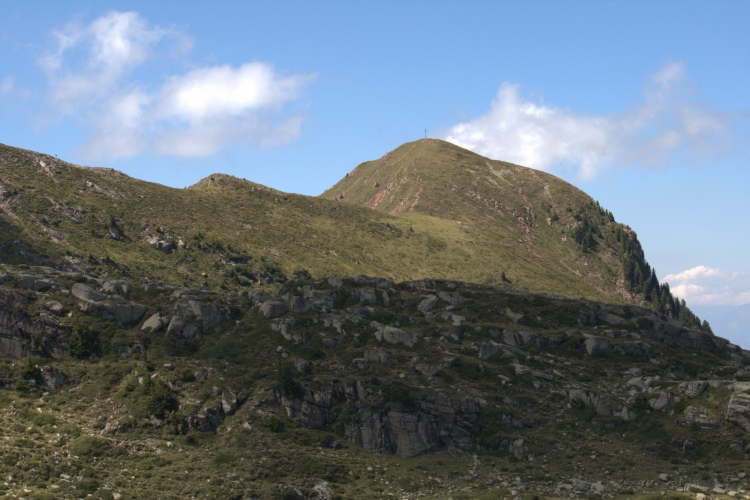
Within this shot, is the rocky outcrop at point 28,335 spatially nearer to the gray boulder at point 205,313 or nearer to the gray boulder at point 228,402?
the gray boulder at point 205,313

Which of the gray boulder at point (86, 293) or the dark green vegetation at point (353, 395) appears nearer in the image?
the dark green vegetation at point (353, 395)

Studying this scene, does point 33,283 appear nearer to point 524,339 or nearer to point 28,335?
point 28,335

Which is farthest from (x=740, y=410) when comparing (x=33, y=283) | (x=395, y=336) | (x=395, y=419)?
(x=33, y=283)

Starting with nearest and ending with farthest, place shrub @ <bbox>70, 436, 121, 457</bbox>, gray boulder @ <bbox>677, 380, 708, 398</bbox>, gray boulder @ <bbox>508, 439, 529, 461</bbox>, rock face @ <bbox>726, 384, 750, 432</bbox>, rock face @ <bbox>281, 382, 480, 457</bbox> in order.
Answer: shrub @ <bbox>70, 436, 121, 457</bbox> → gray boulder @ <bbox>508, 439, 529, 461</bbox> → rock face @ <bbox>726, 384, 750, 432</bbox> → rock face @ <bbox>281, 382, 480, 457</bbox> → gray boulder @ <bbox>677, 380, 708, 398</bbox>

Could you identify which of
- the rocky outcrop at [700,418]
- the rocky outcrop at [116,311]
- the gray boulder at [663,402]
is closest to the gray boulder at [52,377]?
the rocky outcrop at [116,311]

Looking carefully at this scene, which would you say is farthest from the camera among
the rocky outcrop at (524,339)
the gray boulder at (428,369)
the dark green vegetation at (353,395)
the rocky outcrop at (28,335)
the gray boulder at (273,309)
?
the gray boulder at (273,309)

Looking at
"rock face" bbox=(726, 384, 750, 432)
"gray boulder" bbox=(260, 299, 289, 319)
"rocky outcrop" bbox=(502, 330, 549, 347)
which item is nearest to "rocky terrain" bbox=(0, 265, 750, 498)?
"rock face" bbox=(726, 384, 750, 432)

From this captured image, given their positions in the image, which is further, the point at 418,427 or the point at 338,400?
the point at 338,400

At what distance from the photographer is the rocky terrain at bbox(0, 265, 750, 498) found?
67.1m

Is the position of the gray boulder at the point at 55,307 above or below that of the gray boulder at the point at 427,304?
below

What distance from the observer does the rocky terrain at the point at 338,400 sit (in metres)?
67.1

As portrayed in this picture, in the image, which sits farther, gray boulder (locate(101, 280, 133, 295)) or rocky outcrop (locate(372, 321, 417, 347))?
gray boulder (locate(101, 280, 133, 295))

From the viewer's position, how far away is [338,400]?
80562mm

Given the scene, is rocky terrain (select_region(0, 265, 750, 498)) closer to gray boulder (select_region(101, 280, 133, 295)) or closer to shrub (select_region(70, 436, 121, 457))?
shrub (select_region(70, 436, 121, 457))
